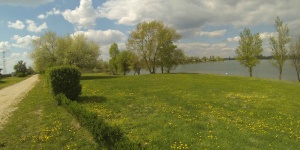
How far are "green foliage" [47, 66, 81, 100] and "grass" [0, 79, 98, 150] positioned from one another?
3.09 meters

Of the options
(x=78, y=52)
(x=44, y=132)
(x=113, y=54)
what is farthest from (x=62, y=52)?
(x=113, y=54)

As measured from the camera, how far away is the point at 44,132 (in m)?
10.3

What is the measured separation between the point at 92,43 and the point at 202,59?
15838cm

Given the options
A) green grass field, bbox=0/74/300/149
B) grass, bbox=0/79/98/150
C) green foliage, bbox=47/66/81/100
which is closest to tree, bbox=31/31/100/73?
green foliage, bbox=47/66/81/100

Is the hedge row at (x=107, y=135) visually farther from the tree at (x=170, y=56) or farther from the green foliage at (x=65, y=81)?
the tree at (x=170, y=56)

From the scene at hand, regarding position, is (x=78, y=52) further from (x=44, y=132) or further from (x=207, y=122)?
(x=207, y=122)

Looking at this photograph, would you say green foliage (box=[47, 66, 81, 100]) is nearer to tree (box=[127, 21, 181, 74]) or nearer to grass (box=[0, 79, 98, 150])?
grass (box=[0, 79, 98, 150])

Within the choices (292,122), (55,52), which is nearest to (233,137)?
(292,122)

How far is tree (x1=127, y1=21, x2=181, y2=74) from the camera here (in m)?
54.5

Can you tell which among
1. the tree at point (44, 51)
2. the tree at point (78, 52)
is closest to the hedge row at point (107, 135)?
the tree at point (78, 52)

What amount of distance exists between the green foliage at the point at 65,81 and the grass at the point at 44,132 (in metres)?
3.09

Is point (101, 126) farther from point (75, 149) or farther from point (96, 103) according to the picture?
point (96, 103)

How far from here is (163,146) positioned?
831cm

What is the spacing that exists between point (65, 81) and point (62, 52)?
29554 mm
